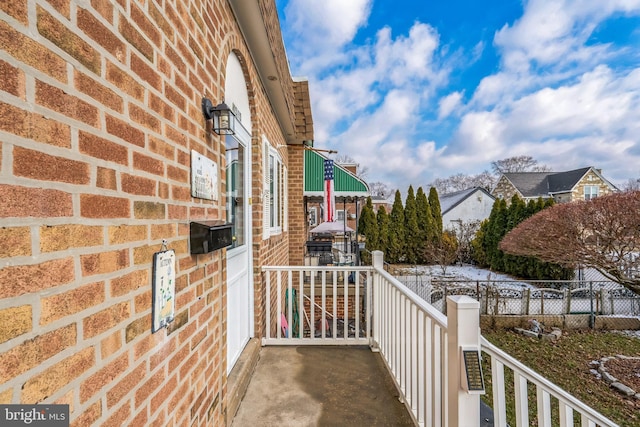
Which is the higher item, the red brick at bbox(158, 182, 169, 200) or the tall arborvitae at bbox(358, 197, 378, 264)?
the red brick at bbox(158, 182, 169, 200)

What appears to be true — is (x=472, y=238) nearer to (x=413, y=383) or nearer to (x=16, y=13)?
(x=413, y=383)

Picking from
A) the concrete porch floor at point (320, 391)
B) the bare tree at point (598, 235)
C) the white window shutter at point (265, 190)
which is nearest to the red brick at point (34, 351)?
the concrete porch floor at point (320, 391)

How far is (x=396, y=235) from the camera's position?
49.9 feet

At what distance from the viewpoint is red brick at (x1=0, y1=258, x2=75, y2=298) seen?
58 centimetres

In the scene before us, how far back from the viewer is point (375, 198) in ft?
98.6

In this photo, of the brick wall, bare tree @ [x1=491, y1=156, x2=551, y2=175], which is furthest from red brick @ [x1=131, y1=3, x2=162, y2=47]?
bare tree @ [x1=491, y1=156, x2=551, y2=175]

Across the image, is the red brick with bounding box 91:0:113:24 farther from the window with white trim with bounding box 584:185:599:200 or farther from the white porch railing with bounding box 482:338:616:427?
the window with white trim with bounding box 584:185:599:200

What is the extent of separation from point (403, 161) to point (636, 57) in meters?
17.4

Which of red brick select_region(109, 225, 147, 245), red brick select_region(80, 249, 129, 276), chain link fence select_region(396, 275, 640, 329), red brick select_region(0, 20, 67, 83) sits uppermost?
red brick select_region(0, 20, 67, 83)

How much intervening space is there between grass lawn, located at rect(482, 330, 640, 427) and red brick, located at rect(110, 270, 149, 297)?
203 inches

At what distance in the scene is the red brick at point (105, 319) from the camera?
2.58ft

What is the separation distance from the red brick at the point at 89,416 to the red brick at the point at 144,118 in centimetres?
89

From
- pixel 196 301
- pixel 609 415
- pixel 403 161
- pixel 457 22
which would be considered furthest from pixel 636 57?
pixel 403 161

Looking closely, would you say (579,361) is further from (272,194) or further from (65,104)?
(65,104)
